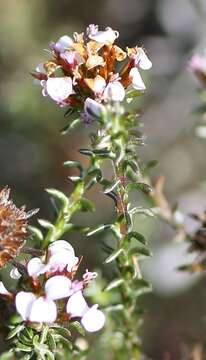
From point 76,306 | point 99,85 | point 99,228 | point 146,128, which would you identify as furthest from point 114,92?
point 146,128

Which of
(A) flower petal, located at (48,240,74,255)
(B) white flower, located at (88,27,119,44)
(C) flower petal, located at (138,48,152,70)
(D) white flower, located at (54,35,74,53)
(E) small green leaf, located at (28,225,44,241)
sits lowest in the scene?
(A) flower petal, located at (48,240,74,255)

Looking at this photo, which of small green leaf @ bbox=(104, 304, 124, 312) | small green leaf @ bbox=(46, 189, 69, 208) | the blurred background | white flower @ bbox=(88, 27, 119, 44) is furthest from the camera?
the blurred background

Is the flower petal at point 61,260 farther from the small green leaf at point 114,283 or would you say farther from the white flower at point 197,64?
the white flower at point 197,64

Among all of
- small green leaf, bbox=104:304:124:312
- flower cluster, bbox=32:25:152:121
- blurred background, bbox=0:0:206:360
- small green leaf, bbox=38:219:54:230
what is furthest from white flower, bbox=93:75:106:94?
blurred background, bbox=0:0:206:360

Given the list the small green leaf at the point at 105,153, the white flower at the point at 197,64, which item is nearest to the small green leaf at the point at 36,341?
the small green leaf at the point at 105,153

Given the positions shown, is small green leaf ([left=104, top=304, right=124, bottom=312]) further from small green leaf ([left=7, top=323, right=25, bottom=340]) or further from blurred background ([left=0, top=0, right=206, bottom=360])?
blurred background ([left=0, top=0, right=206, bottom=360])
